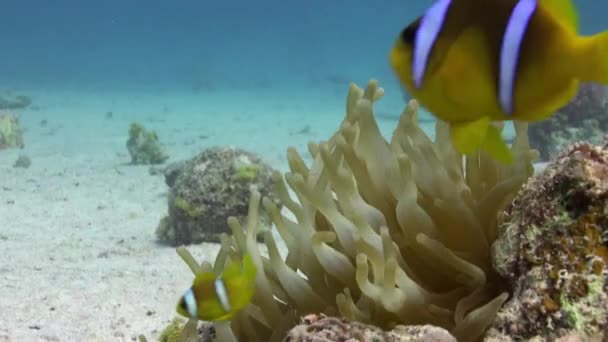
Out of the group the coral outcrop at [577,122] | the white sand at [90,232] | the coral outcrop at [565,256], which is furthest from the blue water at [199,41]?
the coral outcrop at [565,256]

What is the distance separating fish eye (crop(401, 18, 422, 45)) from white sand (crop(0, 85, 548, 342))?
2.65m

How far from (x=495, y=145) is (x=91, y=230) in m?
5.52

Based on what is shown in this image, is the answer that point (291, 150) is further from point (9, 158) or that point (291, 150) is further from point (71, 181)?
point (9, 158)

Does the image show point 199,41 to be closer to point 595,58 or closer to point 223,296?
point 223,296

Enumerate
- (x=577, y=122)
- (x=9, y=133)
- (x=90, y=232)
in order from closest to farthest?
(x=90, y=232)
(x=577, y=122)
(x=9, y=133)

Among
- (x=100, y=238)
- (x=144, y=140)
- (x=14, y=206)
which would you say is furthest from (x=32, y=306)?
(x=144, y=140)

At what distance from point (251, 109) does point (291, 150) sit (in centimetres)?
2023

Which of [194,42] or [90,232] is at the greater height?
[194,42]

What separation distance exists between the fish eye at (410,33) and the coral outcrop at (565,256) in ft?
1.62

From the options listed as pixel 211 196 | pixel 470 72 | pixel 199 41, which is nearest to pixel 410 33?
pixel 470 72

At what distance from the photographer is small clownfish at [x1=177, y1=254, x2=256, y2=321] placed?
1738 millimetres

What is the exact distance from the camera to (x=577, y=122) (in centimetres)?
915

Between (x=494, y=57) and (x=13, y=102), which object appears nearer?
(x=494, y=57)

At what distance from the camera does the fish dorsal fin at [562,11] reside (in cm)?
111
